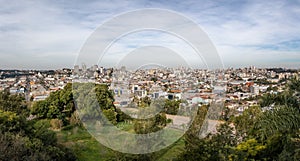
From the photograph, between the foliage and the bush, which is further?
the bush

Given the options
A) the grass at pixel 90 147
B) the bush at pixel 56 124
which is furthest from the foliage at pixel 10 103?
the grass at pixel 90 147

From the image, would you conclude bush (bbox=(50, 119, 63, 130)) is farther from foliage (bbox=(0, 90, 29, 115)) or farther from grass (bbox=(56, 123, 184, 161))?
foliage (bbox=(0, 90, 29, 115))

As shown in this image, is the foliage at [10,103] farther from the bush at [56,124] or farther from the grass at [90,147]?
the grass at [90,147]

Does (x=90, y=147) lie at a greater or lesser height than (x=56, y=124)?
lesser

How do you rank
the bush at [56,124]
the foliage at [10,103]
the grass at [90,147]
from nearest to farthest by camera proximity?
the grass at [90,147]
the foliage at [10,103]
the bush at [56,124]

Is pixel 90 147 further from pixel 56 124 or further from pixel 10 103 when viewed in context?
pixel 10 103

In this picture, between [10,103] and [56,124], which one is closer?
[10,103]

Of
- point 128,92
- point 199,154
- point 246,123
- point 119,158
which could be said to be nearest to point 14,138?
point 119,158

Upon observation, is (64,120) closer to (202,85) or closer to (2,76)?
(202,85)

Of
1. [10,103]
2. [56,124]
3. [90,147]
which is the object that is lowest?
[90,147]

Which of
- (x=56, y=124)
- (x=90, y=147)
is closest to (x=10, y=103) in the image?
(x=56, y=124)

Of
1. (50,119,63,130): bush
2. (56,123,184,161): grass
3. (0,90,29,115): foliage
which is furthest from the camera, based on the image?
(50,119,63,130): bush

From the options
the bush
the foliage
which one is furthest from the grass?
the foliage
